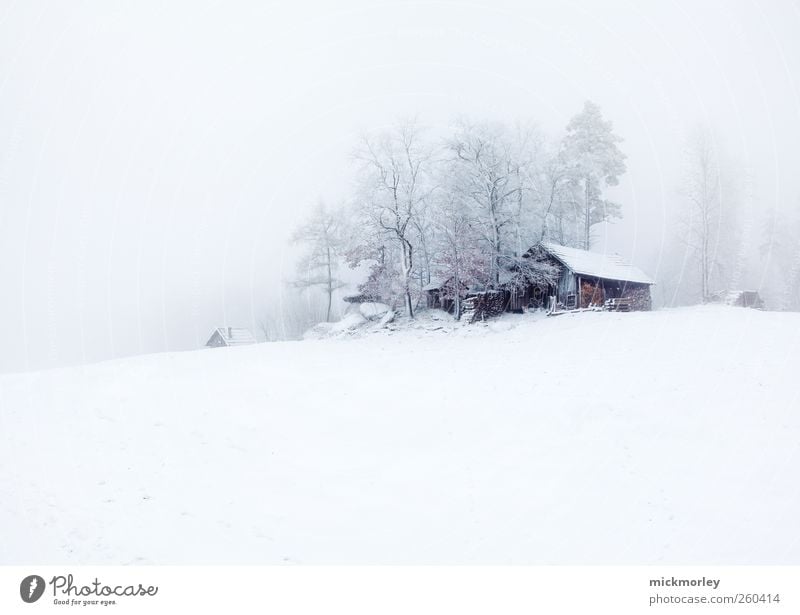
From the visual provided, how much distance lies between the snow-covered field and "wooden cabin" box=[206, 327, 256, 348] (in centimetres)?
518

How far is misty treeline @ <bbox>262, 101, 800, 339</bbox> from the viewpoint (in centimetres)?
2586

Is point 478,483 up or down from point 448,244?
down

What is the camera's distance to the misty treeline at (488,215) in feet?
84.8

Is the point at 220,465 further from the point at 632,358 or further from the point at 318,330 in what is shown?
the point at 318,330

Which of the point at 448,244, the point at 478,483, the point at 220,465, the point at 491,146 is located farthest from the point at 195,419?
the point at 491,146

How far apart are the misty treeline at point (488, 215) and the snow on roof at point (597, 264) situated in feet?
4.29

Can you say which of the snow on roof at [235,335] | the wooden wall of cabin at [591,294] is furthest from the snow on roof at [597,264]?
the snow on roof at [235,335]

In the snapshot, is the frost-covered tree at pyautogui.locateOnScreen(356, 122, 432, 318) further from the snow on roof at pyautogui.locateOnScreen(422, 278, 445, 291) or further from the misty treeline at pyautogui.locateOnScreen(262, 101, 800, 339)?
the snow on roof at pyautogui.locateOnScreen(422, 278, 445, 291)

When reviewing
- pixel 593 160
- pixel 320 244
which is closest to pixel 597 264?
pixel 593 160

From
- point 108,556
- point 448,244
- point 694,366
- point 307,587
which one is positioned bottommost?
point 307,587

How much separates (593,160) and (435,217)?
14.1m

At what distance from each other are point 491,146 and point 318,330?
580 inches

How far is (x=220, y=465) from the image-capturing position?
10.3m

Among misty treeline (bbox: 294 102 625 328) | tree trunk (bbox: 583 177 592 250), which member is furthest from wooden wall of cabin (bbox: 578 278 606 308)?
tree trunk (bbox: 583 177 592 250)
